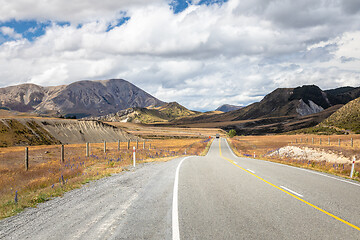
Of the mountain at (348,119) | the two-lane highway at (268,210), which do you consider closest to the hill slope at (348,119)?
the mountain at (348,119)

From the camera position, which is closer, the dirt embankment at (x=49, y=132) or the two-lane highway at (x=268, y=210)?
the two-lane highway at (x=268, y=210)

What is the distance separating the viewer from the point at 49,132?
197ft

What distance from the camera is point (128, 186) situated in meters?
9.68

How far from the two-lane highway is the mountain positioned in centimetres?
8724

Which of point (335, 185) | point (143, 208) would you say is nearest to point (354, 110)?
point (335, 185)

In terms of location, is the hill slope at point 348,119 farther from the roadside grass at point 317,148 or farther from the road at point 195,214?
the road at point 195,214

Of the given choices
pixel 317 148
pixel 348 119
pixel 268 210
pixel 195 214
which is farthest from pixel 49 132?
pixel 348 119

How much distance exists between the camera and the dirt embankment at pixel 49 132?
49297mm

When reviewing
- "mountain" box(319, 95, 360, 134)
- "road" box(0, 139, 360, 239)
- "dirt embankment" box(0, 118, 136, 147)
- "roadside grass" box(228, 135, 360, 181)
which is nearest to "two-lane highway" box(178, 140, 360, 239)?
"road" box(0, 139, 360, 239)

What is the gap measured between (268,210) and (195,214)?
6.18ft

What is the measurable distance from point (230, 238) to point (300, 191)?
5.09m

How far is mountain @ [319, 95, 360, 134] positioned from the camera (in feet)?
283

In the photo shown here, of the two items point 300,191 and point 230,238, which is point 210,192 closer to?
→ point 300,191

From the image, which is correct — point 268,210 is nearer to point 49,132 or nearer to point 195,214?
point 195,214
